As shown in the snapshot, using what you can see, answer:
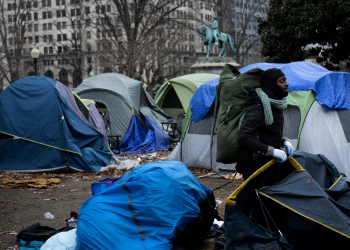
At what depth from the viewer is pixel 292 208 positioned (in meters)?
3.58

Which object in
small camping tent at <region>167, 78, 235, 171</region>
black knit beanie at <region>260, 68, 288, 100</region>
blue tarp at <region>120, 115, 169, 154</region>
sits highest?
black knit beanie at <region>260, 68, 288, 100</region>

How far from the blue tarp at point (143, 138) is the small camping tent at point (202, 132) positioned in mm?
3702

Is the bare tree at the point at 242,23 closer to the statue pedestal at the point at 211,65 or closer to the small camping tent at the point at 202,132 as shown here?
the statue pedestal at the point at 211,65

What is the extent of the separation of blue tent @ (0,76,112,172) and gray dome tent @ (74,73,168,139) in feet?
13.4

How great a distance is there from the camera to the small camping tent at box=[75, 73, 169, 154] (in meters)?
14.0

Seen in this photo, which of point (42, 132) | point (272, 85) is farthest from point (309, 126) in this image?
point (42, 132)

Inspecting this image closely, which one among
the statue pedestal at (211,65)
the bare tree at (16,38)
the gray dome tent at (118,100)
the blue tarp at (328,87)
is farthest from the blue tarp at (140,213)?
the bare tree at (16,38)

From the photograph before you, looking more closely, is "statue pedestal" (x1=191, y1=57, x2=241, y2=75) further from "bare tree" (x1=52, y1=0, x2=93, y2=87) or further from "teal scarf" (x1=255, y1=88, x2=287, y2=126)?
"teal scarf" (x1=255, y1=88, x2=287, y2=126)

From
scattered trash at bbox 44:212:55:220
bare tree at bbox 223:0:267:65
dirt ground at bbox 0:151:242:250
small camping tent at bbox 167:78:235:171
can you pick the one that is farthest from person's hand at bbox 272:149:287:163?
bare tree at bbox 223:0:267:65

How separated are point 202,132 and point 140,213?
5681 mm

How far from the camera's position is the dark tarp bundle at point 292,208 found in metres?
3.55

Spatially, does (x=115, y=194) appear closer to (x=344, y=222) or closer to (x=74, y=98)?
(x=344, y=222)

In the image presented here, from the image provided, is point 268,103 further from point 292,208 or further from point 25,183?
point 25,183

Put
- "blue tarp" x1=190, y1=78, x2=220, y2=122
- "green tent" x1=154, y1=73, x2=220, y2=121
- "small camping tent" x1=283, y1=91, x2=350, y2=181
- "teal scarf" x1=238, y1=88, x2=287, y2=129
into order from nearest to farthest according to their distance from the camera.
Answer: "teal scarf" x1=238, y1=88, x2=287, y2=129 < "small camping tent" x1=283, y1=91, x2=350, y2=181 < "blue tarp" x1=190, y1=78, x2=220, y2=122 < "green tent" x1=154, y1=73, x2=220, y2=121
